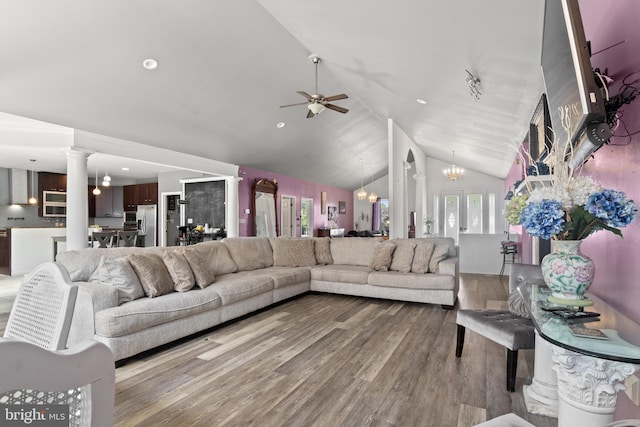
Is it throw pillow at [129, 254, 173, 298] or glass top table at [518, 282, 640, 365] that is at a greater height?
glass top table at [518, 282, 640, 365]

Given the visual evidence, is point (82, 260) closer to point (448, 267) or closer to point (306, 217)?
point (448, 267)

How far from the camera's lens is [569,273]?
1.50 m

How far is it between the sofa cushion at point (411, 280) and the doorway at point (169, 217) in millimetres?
6760

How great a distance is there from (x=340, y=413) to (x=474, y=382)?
1.04 meters

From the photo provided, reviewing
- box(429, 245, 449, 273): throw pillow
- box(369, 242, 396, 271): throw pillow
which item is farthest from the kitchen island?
box(429, 245, 449, 273): throw pillow

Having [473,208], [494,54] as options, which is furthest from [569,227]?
[473,208]

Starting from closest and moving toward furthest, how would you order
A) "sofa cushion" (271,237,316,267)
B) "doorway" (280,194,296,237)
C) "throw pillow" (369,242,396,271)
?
"throw pillow" (369,242,396,271) → "sofa cushion" (271,237,316,267) → "doorway" (280,194,296,237)

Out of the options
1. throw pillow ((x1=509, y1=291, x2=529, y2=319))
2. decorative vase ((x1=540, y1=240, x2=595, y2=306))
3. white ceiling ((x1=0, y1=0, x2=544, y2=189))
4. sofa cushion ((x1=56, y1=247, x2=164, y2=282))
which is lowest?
throw pillow ((x1=509, y1=291, x2=529, y2=319))

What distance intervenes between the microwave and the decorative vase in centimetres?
1094

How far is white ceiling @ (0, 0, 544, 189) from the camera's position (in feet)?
9.57

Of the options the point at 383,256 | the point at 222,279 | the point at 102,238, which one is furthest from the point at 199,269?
the point at 102,238

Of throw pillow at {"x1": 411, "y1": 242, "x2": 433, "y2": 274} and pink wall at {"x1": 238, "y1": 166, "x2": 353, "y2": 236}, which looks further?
pink wall at {"x1": 238, "y1": 166, "x2": 353, "y2": 236}

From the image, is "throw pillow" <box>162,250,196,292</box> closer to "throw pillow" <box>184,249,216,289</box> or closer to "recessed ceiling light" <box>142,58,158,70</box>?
"throw pillow" <box>184,249,216,289</box>

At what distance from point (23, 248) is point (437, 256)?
818 centimetres
